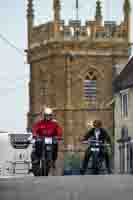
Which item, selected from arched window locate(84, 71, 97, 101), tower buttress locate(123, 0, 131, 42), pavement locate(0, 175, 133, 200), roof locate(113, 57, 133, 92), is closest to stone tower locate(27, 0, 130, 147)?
arched window locate(84, 71, 97, 101)

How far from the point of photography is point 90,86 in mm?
70875

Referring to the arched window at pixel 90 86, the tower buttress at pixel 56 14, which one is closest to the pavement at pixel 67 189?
the arched window at pixel 90 86

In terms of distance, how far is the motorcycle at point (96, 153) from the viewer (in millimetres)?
23484

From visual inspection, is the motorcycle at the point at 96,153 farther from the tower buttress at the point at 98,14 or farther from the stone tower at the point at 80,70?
the tower buttress at the point at 98,14

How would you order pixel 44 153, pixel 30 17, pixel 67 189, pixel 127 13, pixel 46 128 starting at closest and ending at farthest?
pixel 67 189, pixel 46 128, pixel 44 153, pixel 127 13, pixel 30 17

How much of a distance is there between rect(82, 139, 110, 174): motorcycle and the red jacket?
1.12 m

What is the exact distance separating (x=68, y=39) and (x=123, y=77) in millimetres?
7250

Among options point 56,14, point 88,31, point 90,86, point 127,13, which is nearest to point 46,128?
point 90,86

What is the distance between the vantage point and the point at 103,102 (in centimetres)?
7100

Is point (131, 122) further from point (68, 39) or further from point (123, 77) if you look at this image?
point (68, 39)

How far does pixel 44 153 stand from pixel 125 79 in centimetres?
4155

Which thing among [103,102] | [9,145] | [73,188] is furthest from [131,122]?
[73,188]

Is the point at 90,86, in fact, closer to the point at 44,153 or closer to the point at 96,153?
the point at 96,153

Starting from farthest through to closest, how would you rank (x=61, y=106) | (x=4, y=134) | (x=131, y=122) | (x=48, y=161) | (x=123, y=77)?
A: (x=61, y=106)
(x=123, y=77)
(x=131, y=122)
(x=4, y=134)
(x=48, y=161)
